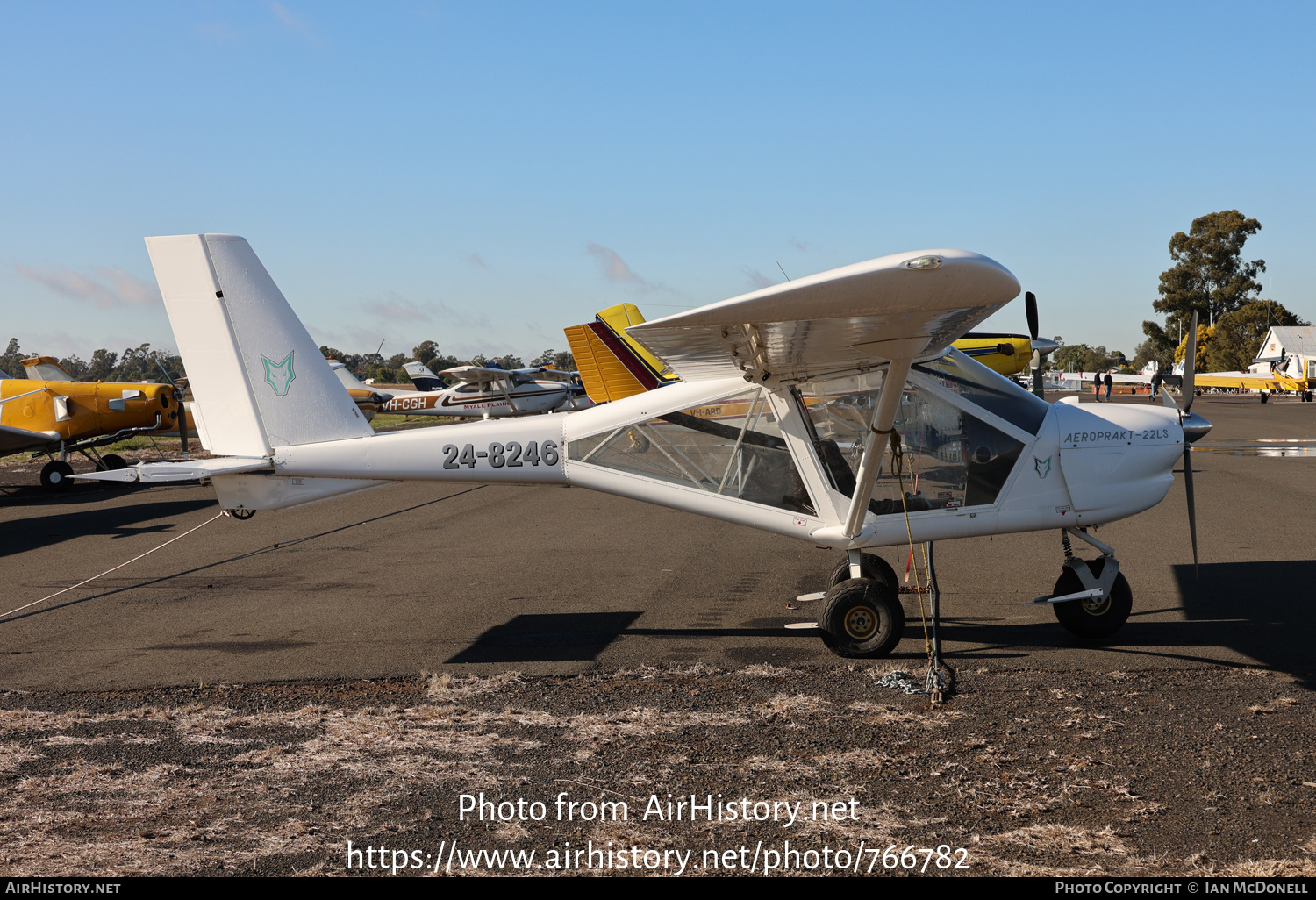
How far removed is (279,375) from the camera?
6992 millimetres

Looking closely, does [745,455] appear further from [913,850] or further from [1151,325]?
[1151,325]

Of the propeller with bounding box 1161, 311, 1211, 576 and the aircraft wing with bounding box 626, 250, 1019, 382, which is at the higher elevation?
the aircraft wing with bounding box 626, 250, 1019, 382

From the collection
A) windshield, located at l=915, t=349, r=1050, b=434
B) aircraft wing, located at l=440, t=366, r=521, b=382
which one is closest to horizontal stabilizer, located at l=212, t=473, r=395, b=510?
windshield, located at l=915, t=349, r=1050, b=434

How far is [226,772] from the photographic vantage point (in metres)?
4.63

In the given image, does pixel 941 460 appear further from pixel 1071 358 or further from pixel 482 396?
pixel 1071 358

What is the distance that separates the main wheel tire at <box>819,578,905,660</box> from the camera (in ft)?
20.6

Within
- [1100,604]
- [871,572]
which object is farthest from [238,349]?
[1100,604]

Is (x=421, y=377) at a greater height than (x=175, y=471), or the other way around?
(x=421, y=377)

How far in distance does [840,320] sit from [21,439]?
71.3 feet

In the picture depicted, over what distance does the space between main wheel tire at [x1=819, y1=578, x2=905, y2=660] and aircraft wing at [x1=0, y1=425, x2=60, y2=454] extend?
68.0ft

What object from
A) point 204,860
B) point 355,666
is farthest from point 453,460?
point 204,860

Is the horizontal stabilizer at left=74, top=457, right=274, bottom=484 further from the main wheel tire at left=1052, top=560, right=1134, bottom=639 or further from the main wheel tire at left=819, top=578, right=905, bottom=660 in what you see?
the main wheel tire at left=1052, top=560, right=1134, bottom=639

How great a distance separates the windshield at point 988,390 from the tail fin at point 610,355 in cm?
1179
